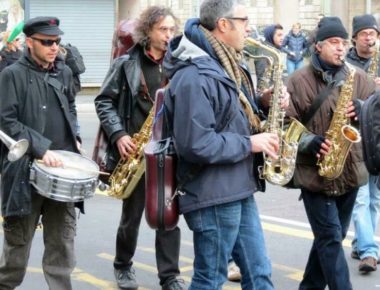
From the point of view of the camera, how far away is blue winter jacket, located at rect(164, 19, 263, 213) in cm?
384

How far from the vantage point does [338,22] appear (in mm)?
5031

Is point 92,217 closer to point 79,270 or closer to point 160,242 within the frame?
point 79,270

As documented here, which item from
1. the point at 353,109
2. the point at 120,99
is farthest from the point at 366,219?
the point at 120,99

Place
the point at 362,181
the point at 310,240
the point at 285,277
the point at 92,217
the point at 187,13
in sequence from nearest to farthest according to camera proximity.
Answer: the point at 362,181
the point at 285,277
the point at 310,240
the point at 92,217
the point at 187,13

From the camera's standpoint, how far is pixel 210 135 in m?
3.85

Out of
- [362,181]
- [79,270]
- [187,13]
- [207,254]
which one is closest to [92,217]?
[79,270]

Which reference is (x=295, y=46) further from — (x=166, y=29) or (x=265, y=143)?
(x=265, y=143)

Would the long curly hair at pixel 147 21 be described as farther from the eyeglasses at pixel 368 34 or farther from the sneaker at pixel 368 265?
the sneaker at pixel 368 265

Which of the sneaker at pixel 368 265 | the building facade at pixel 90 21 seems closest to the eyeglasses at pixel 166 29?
the sneaker at pixel 368 265

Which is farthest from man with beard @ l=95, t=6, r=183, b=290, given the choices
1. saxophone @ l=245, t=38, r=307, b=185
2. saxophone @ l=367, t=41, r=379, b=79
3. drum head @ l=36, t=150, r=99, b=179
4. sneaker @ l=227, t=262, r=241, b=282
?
saxophone @ l=367, t=41, r=379, b=79

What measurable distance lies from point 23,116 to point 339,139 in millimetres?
1920

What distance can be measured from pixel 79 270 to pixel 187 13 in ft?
102

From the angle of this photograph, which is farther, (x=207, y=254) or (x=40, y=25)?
(x=40, y=25)

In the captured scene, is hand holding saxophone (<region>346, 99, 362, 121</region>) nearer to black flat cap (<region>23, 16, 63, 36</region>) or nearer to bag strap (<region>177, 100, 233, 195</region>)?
bag strap (<region>177, 100, 233, 195</region>)
